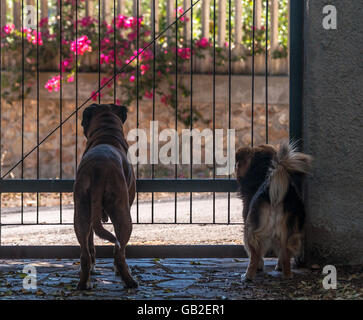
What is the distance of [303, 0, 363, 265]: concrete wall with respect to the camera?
4.96m

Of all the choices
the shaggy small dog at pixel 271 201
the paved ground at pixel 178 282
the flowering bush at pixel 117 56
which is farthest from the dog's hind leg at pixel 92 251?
Answer: the flowering bush at pixel 117 56

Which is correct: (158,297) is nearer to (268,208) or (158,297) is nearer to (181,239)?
(268,208)

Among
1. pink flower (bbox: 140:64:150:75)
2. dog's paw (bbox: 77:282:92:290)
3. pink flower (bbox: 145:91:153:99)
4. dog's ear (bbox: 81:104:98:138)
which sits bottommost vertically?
dog's paw (bbox: 77:282:92:290)

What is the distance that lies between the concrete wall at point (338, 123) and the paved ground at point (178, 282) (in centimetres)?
36

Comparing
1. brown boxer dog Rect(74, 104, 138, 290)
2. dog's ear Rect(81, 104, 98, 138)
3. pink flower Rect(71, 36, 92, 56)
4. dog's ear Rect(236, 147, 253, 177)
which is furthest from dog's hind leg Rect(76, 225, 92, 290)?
pink flower Rect(71, 36, 92, 56)

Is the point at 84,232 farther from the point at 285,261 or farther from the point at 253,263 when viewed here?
the point at 285,261

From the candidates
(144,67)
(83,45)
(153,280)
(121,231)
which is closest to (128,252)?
(153,280)

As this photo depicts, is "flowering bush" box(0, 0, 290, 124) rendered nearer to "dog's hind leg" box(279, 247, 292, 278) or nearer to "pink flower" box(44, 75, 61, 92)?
"pink flower" box(44, 75, 61, 92)

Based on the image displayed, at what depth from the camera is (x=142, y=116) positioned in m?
9.63

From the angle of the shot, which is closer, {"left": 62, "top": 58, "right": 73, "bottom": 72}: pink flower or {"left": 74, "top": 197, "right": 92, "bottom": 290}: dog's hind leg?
{"left": 74, "top": 197, "right": 92, "bottom": 290}: dog's hind leg

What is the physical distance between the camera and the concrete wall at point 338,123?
16.3ft

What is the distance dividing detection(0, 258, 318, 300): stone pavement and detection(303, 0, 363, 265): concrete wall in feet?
1.54

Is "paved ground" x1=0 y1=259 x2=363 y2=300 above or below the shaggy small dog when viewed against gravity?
below

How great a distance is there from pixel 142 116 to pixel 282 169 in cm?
534
